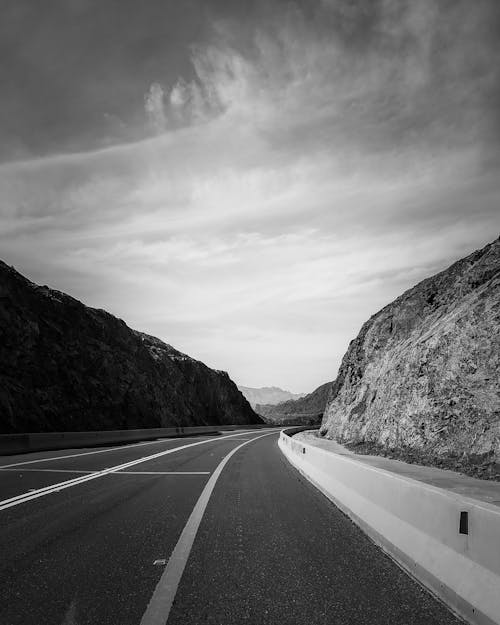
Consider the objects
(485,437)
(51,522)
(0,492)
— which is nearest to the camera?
(51,522)

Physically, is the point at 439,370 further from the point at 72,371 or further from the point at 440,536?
the point at 72,371

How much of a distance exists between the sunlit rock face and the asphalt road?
8.72m

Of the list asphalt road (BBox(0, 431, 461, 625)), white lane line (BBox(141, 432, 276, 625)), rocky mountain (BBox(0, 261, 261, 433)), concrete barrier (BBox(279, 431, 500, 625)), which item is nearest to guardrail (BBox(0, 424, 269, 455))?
rocky mountain (BBox(0, 261, 261, 433))

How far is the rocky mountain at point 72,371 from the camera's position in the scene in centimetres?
3145

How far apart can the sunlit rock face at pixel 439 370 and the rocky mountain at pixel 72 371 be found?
67.2ft

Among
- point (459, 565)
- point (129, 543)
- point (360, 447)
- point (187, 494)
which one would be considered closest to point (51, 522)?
point (129, 543)

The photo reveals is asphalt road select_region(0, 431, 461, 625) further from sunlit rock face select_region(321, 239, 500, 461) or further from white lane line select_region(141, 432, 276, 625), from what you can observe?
sunlit rock face select_region(321, 239, 500, 461)

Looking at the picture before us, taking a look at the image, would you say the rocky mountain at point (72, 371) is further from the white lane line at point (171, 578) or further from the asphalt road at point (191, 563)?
the white lane line at point (171, 578)

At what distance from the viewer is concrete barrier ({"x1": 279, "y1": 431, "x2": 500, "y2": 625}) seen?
3.13 m

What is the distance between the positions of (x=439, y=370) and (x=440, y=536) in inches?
589

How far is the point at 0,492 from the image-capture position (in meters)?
8.13

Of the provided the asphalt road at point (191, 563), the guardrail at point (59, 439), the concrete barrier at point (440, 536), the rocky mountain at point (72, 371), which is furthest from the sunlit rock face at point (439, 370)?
the rocky mountain at point (72, 371)

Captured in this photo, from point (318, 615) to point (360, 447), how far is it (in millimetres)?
19642

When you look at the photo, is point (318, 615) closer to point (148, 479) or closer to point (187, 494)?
point (187, 494)
